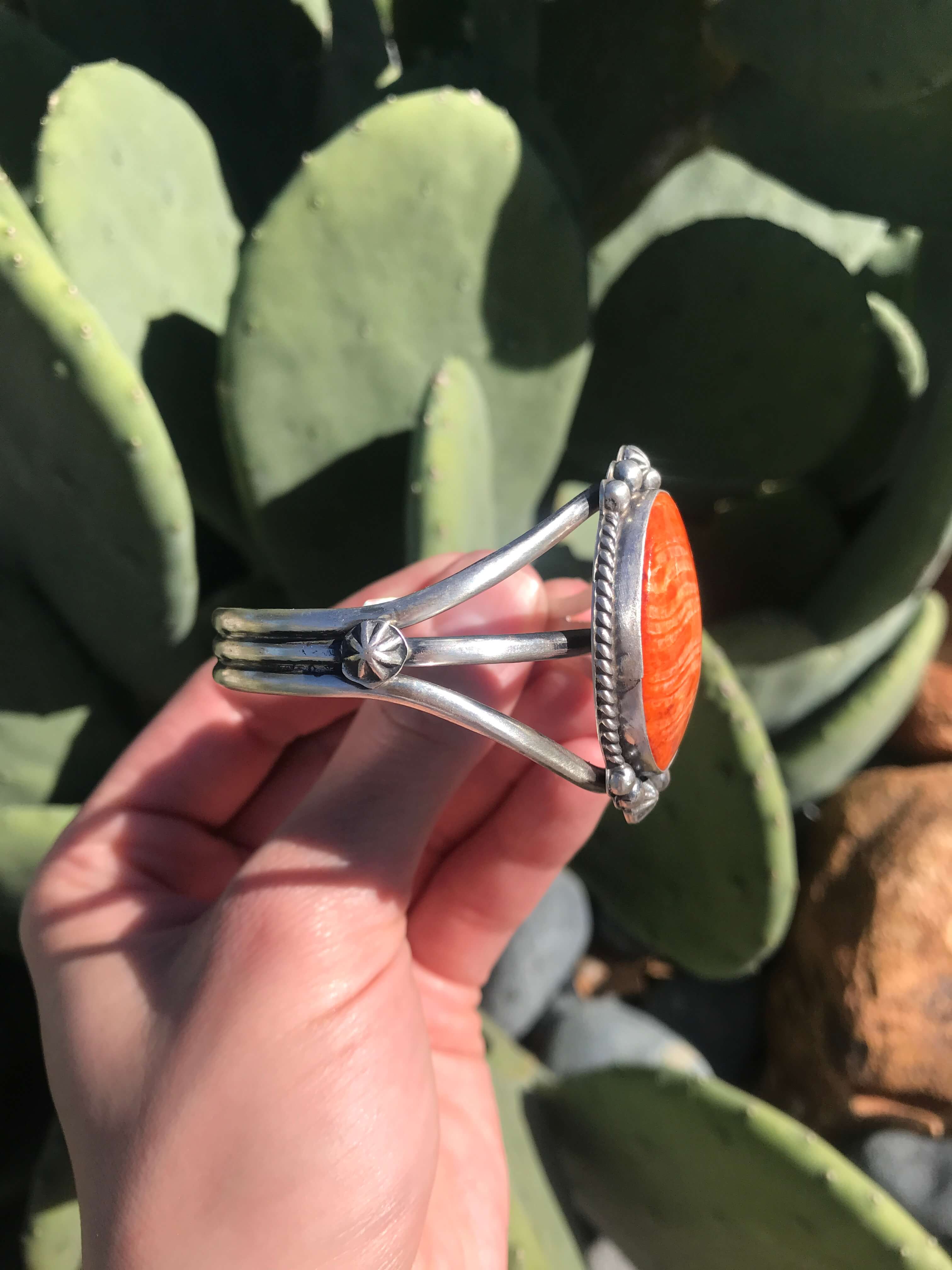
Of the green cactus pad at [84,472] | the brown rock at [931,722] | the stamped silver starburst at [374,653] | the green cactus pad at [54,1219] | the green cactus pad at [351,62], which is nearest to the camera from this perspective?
the stamped silver starburst at [374,653]

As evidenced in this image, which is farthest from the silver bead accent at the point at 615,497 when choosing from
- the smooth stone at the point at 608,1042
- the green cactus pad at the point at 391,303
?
the smooth stone at the point at 608,1042

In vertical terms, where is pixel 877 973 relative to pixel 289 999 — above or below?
below

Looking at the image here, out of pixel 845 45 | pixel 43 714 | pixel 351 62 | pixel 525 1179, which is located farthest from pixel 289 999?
pixel 351 62

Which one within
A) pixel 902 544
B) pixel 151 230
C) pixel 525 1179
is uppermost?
pixel 151 230

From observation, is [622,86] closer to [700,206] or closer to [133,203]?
[700,206]

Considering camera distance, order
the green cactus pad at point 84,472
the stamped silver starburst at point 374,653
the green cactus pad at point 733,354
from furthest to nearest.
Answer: the green cactus pad at point 733,354 → the green cactus pad at point 84,472 → the stamped silver starburst at point 374,653

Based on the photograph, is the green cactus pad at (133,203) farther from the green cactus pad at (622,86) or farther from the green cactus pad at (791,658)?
the green cactus pad at (791,658)

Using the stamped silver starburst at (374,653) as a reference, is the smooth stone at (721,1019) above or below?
below

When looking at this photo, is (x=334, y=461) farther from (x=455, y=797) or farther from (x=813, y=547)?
(x=813, y=547)
